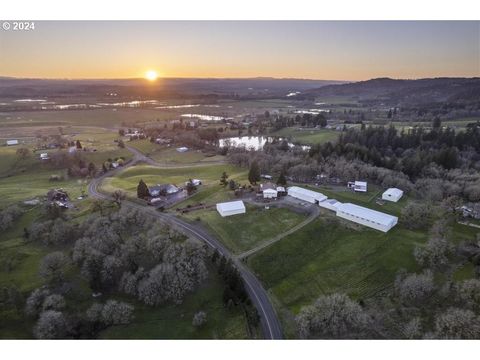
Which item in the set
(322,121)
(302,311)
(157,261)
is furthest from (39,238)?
(322,121)

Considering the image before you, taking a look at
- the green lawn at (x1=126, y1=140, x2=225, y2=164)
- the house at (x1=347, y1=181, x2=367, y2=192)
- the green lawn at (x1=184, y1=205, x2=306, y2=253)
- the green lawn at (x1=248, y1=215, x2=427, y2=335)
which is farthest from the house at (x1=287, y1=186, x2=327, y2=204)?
the green lawn at (x1=126, y1=140, x2=225, y2=164)

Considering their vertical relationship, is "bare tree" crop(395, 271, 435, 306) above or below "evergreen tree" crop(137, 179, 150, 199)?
below

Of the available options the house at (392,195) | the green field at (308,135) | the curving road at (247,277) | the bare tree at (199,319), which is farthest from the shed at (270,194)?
the green field at (308,135)

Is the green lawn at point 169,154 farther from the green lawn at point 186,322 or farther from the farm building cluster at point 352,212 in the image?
the green lawn at point 186,322

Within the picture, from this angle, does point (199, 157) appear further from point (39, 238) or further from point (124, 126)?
A: point (124, 126)

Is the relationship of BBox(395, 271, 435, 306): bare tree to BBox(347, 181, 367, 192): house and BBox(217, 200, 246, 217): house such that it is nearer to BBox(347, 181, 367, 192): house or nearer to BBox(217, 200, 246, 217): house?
BBox(217, 200, 246, 217): house

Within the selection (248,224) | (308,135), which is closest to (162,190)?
(248,224)
